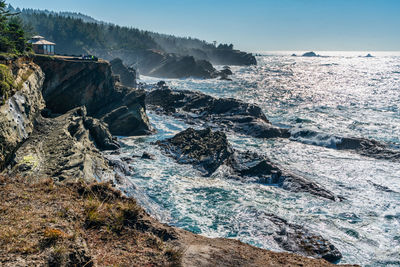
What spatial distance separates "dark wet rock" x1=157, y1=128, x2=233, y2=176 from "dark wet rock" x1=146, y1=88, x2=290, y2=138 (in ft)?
34.6

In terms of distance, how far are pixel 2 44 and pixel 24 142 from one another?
12.1m

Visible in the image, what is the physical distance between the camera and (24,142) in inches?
641

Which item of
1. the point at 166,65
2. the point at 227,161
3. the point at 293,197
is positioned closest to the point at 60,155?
the point at 227,161

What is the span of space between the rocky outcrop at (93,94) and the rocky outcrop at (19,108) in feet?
25.2

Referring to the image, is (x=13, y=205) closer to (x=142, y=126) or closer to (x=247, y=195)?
(x=247, y=195)

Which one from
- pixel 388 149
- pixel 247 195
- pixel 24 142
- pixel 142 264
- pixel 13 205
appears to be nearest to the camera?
pixel 142 264

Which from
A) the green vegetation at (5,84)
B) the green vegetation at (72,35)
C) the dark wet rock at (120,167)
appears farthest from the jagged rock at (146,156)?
the green vegetation at (72,35)

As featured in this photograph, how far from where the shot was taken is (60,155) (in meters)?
16.7

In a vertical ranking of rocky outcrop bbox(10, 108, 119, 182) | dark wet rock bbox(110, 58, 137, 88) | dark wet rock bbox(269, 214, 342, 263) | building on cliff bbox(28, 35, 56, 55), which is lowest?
dark wet rock bbox(269, 214, 342, 263)

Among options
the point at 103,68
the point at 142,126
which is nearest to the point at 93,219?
the point at 142,126

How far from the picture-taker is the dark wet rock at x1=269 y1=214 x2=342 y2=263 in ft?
45.6

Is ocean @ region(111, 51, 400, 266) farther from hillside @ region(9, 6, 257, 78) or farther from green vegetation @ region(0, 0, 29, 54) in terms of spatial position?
→ hillside @ region(9, 6, 257, 78)

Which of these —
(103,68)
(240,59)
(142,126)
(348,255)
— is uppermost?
(240,59)

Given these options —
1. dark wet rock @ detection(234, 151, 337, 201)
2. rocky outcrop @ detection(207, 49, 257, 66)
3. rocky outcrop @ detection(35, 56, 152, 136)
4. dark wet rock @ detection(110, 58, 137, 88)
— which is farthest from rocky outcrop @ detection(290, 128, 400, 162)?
rocky outcrop @ detection(207, 49, 257, 66)
